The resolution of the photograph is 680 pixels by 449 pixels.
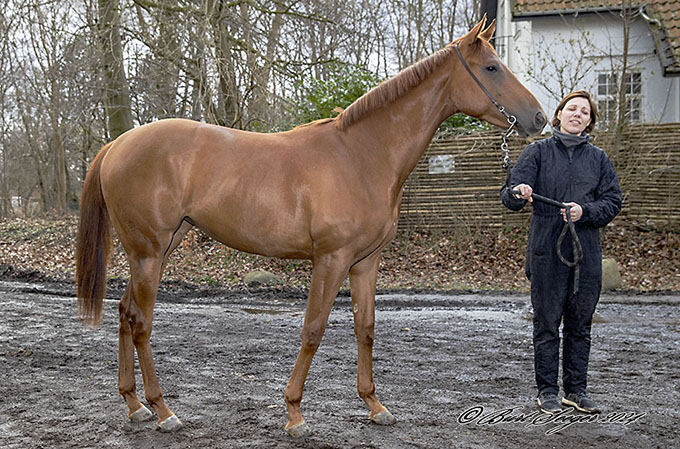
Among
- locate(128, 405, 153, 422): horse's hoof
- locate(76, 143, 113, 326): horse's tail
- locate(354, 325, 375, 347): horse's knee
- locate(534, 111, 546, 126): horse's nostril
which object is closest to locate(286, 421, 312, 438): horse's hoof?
locate(354, 325, 375, 347): horse's knee

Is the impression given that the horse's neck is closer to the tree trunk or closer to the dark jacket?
the dark jacket

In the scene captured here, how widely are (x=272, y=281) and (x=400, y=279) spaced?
2.49m

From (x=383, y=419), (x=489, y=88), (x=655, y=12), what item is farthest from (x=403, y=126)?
(x=655, y=12)

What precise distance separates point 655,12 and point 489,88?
578 inches

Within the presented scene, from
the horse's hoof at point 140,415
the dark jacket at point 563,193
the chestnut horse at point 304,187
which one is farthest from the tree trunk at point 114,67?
the dark jacket at point 563,193

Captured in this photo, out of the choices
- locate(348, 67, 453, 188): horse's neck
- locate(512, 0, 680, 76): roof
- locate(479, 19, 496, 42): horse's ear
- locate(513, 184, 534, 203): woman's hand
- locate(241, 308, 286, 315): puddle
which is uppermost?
locate(512, 0, 680, 76): roof

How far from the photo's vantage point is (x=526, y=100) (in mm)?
3746

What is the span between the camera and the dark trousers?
13.8 ft

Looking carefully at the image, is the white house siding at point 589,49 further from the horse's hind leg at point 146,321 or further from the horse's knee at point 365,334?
the horse's hind leg at point 146,321

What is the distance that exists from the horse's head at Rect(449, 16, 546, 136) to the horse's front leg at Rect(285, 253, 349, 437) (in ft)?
4.25

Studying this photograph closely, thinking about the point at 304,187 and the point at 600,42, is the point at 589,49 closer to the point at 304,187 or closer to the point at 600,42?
the point at 600,42

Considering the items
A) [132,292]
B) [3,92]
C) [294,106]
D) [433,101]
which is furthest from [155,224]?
[3,92]

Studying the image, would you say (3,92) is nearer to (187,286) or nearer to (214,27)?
(214,27)

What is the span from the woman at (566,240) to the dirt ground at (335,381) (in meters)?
0.32
